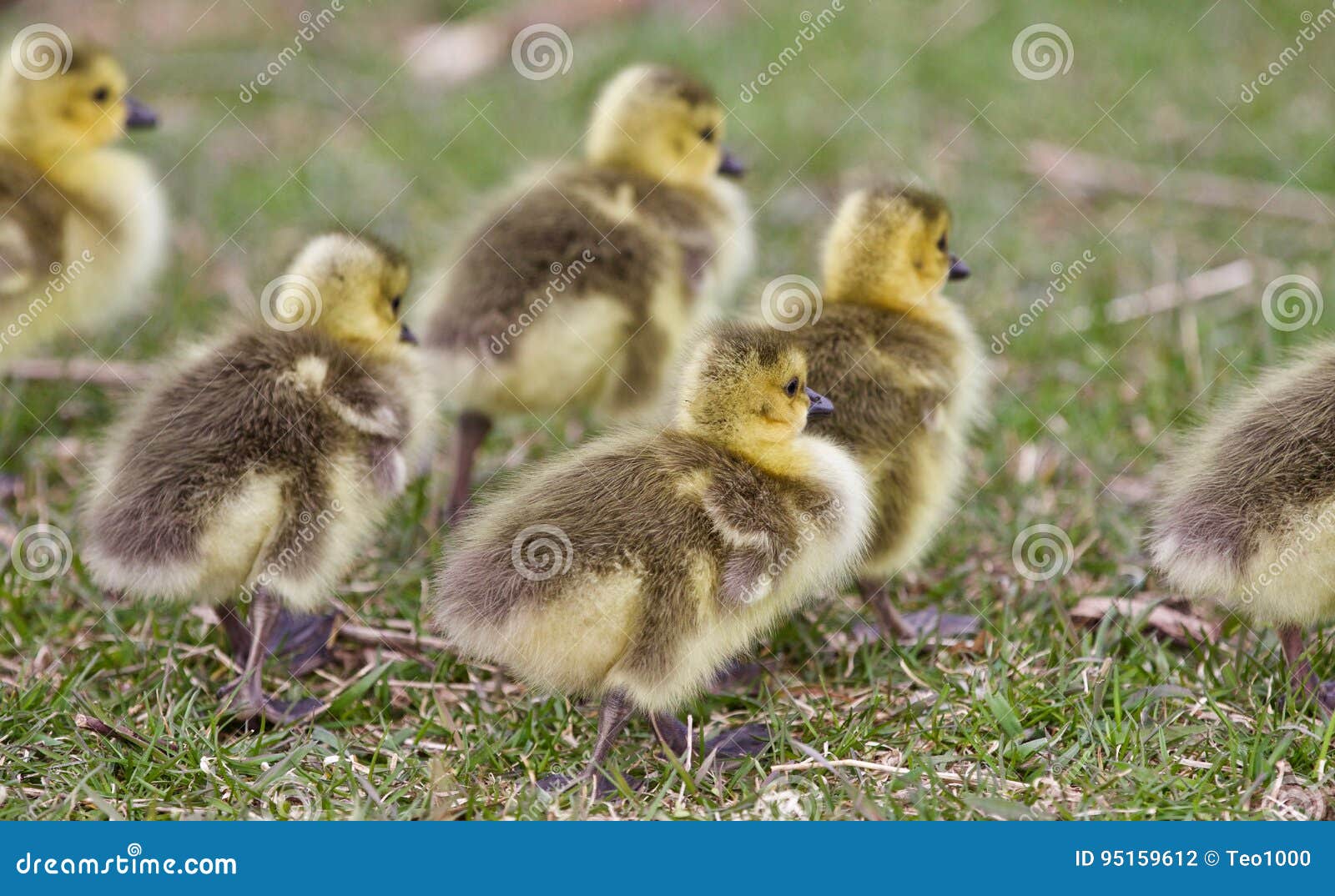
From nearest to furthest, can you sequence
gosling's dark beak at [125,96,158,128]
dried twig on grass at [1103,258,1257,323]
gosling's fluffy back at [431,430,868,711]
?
gosling's fluffy back at [431,430,868,711] < gosling's dark beak at [125,96,158,128] < dried twig on grass at [1103,258,1257,323]

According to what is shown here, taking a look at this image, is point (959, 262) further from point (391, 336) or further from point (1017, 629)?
point (391, 336)

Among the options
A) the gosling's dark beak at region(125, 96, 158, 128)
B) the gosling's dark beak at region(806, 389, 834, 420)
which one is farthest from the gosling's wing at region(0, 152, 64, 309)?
the gosling's dark beak at region(806, 389, 834, 420)

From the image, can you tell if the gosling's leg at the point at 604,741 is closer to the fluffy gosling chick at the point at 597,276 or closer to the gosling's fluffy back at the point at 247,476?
the gosling's fluffy back at the point at 247,476

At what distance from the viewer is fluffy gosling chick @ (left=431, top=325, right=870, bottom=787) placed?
2408 millimetres

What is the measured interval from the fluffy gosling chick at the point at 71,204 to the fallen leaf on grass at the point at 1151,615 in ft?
9.07

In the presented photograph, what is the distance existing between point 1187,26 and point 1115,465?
11.3ft

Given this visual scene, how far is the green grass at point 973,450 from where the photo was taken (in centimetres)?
254

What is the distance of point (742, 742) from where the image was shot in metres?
2.69

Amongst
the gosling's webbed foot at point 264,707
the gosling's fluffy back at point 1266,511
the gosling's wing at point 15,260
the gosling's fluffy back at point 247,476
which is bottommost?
the gosling's webbed foot at point 264,707

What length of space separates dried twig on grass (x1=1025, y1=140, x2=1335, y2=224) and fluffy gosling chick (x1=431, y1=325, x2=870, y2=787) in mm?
2980

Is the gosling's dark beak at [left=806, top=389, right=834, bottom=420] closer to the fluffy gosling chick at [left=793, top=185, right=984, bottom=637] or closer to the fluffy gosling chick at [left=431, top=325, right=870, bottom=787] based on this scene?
the fluffy gosling chick at [left=431, top=325, right=870, bottom=787]

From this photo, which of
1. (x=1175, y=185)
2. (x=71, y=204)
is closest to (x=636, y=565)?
(x=71, y=204)

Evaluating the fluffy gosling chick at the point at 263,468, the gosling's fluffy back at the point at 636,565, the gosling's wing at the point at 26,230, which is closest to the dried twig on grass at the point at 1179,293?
the gosling's fluffy back at the point at 636,565

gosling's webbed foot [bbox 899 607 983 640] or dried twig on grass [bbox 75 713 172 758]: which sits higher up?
gosling's webbed foot [bbox 899 607 983 640]
